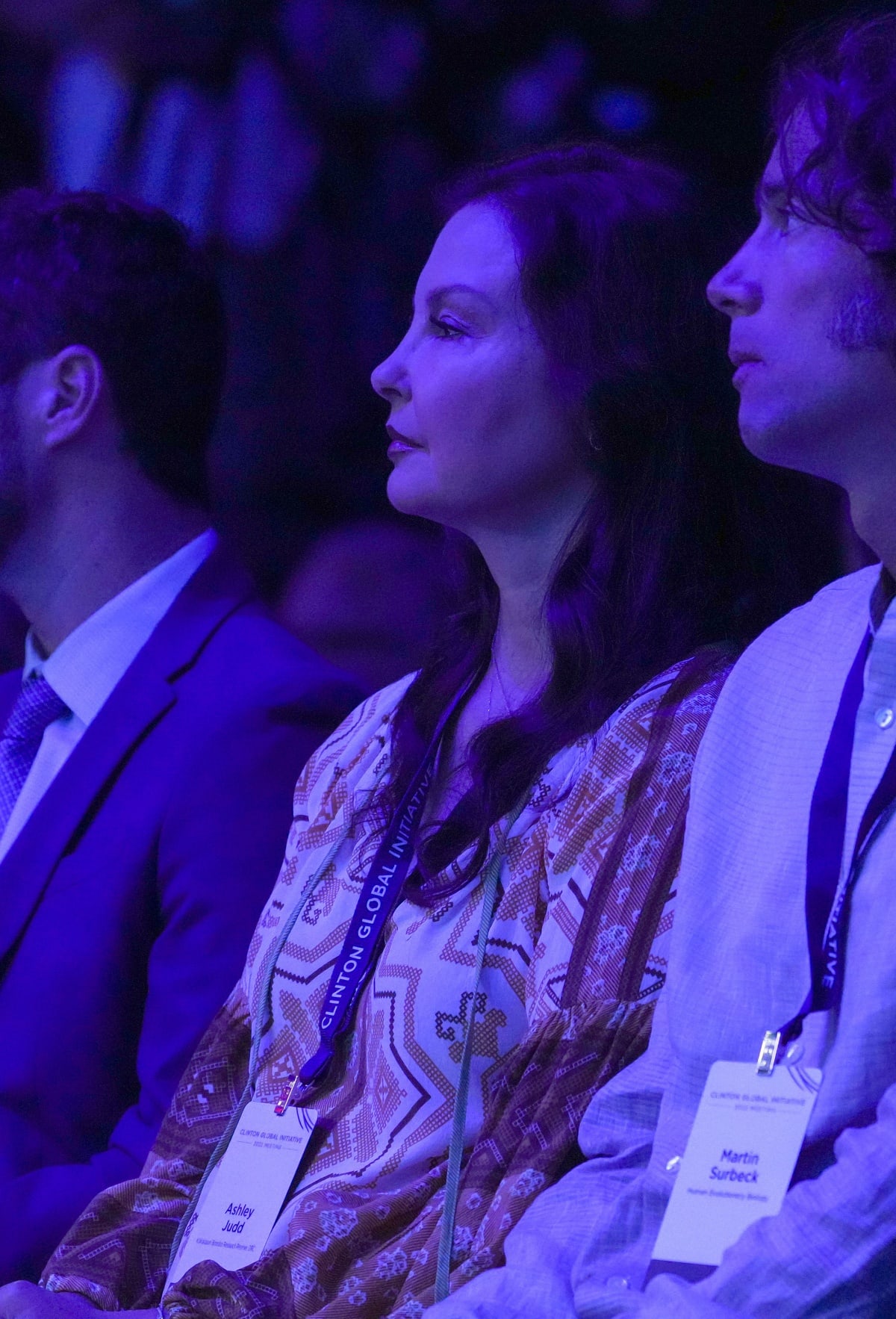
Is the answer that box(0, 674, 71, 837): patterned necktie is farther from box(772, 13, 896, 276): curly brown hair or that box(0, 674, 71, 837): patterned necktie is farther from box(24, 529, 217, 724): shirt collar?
box(772, 13, 896, 276): curly brown hair

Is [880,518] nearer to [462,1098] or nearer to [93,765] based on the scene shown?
[462,1098]

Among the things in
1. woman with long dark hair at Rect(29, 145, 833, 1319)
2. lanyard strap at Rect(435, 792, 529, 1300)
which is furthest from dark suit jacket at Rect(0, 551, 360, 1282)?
lanyard strap at Rect(435, 792, 529, 1300)

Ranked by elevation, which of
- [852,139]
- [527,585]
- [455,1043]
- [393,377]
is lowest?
[455,1043]

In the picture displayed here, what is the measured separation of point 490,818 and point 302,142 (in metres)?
1.54

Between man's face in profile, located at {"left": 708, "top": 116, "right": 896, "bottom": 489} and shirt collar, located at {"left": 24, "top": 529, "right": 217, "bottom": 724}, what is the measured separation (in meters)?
1.19

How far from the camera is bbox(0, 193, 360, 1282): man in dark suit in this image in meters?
1.99

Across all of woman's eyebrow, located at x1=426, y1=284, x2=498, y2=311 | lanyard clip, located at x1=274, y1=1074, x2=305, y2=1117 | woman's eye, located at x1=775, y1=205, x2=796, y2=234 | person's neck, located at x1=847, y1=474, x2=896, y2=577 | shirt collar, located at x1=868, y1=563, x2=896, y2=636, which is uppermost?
woman's eye, located at x1=775, y1=205, x2=796, y2=234

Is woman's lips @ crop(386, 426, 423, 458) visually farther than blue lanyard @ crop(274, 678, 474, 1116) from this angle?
Yes

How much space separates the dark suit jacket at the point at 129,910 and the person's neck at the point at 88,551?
1.03 feet

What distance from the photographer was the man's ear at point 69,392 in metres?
2.49

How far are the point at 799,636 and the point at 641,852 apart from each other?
9.3 inches

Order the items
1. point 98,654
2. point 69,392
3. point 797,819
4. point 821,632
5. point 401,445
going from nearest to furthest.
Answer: point 797,819, point 821,632, point 401,445, point 98,654, point 69,392

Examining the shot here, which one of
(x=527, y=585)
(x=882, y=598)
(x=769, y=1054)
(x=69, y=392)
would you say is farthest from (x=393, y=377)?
(x=769, y=1054)

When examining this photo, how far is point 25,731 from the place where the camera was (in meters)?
2.40
